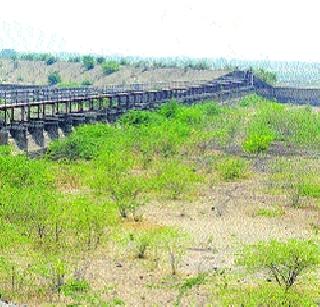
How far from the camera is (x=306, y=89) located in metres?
126

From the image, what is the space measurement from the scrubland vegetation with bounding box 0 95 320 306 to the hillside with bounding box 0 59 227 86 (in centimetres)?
6658

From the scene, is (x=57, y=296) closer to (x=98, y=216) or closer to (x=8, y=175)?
(x=98, y=216)

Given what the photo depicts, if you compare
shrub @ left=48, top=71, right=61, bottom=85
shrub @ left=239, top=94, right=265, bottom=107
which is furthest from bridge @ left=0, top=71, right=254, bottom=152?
shrub @ left=48, top=71, right=61, bottom=85

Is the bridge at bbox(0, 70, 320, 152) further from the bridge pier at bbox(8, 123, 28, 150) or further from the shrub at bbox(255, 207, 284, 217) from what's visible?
the shrub at bbox(255, 207, 284, 217)

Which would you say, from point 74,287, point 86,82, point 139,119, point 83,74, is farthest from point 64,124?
point 83,74

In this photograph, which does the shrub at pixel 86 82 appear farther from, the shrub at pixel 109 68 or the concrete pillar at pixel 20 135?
the concrete pillar at pixel 20 135

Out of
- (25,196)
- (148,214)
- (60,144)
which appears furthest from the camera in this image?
(60,144)

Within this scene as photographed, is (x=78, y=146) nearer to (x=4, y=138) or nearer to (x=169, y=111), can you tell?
(x=4, y=138)

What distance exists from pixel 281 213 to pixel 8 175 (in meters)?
14.6

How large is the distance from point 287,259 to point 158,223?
12.7 m

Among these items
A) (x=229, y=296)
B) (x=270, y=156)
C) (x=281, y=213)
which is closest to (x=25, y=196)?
(x=229, y=296)

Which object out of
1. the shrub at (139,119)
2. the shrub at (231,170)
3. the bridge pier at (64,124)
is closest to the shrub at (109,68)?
A: the shrub at (139,119)

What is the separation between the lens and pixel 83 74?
445ft

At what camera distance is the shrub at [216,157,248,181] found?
49.2 meters
